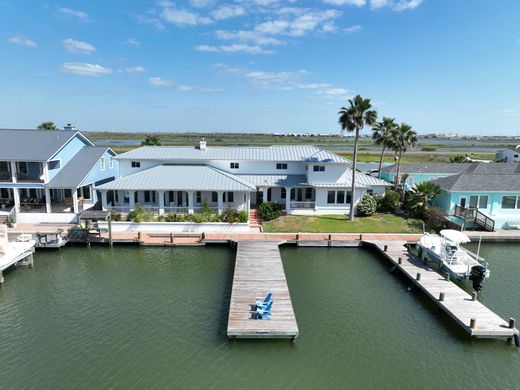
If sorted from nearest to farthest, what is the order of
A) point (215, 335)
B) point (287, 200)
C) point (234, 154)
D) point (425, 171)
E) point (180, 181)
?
point (215, 335) → point (180, 181) → point (287, 200) → point (234, 154) → point (425, 171)

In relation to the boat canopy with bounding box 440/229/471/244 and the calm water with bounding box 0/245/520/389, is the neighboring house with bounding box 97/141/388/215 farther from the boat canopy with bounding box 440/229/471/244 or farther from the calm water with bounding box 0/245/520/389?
the boat canopy with bounding box 440/229/471/244

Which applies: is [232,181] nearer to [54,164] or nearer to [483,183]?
[54,164]

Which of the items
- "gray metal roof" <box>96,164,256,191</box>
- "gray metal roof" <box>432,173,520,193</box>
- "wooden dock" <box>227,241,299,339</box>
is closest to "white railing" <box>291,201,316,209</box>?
"gray metal roof" <box>96,164,256,191</box>

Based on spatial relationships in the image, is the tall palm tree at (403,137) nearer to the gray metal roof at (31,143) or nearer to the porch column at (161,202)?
the porch column at (161,202)

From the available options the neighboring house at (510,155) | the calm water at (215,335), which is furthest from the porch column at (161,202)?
the neighboring house at (510,155)

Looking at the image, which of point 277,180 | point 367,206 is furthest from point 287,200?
point 367,206

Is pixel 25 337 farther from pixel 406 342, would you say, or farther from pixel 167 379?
pixel 406 342
